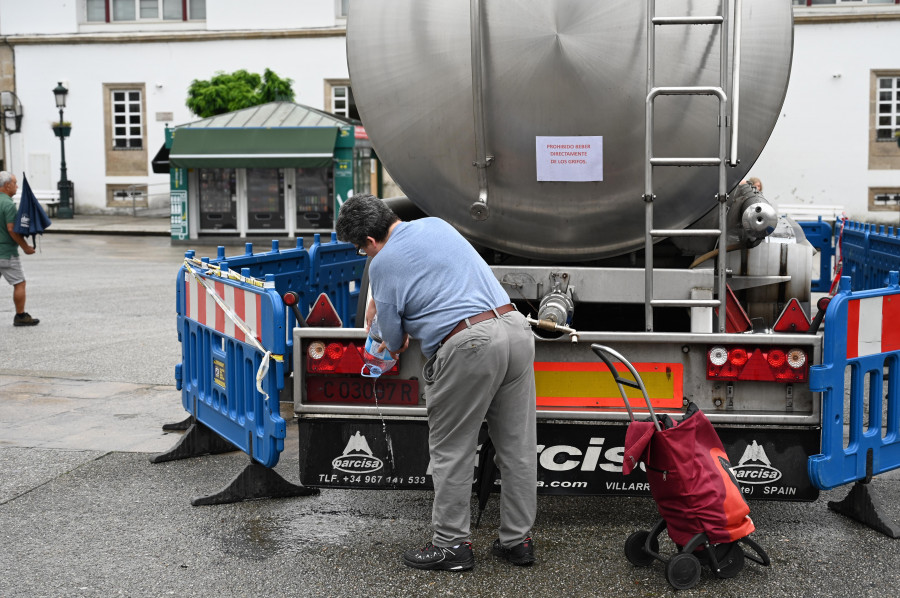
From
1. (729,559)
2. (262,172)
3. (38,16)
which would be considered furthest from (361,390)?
(38,16)

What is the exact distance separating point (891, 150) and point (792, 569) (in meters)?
30.4

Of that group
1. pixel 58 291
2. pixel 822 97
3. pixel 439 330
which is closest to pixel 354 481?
pixel 439 330

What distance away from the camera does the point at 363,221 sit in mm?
4457

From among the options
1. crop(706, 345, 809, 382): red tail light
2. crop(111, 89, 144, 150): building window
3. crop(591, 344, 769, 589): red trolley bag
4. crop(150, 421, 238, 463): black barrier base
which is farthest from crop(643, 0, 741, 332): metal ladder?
crop(111, 89, 144, 150): building window

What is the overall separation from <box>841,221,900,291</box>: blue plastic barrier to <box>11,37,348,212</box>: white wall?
27.3 meters

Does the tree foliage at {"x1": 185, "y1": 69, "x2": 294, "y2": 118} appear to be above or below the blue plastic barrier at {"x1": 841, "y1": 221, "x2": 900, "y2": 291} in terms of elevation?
above

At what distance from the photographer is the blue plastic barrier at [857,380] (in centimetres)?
456

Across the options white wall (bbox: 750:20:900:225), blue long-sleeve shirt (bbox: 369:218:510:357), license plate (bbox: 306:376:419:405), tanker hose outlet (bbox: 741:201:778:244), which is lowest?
license plate (bbox: 306:376:419:405)

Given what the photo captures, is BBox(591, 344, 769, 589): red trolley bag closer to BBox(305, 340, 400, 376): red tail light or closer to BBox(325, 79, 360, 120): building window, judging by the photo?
BBox(305, 340, 400, 376): red tail light

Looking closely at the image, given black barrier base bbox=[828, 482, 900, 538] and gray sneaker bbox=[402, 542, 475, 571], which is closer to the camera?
gray sneaker bbox=[402, 542, 475, 571]

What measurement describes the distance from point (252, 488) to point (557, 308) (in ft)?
6.02

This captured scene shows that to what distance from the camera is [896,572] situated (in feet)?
14.5

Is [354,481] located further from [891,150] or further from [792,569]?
[891,150]

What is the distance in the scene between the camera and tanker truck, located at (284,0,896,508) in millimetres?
4637
